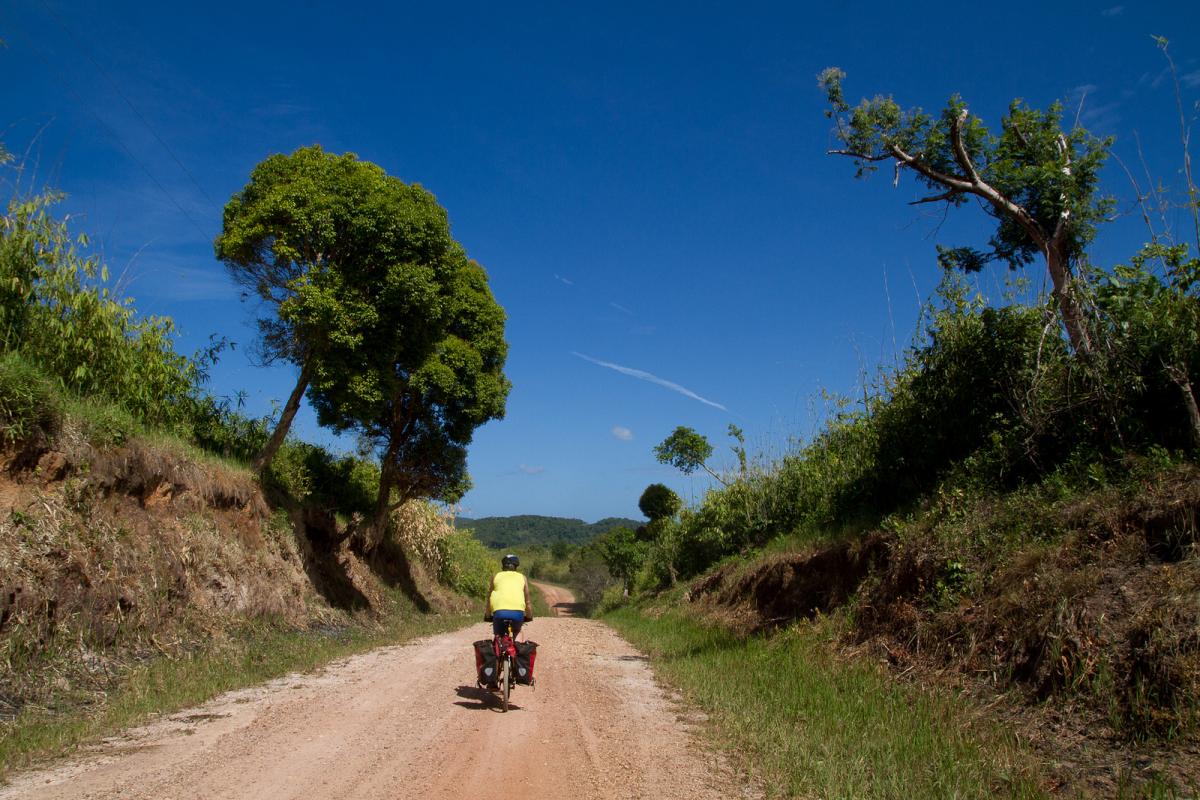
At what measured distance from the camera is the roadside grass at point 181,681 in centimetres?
581

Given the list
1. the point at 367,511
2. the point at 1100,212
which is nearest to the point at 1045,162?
the point at 1100,212

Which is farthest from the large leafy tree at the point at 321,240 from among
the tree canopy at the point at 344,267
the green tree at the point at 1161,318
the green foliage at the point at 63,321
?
the green tree at the point at 1161,318

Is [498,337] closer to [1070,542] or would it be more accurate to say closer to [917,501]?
[917,501]

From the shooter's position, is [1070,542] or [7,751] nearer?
[7,751]

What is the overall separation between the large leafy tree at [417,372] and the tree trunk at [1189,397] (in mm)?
12455

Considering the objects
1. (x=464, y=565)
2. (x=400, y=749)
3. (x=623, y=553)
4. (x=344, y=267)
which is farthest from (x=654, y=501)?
(x=400, y=749)

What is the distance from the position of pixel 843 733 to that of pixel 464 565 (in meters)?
31.4

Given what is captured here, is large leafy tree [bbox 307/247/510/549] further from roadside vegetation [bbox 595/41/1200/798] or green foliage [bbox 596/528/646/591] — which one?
green foliage [bbox 596/528/646/591]

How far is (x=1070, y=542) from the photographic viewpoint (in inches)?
265

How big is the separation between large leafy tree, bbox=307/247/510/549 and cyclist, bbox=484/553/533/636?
7460mm

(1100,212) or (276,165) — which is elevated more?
(276,165)

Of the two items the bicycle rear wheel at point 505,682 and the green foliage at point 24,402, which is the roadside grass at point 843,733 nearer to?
the bicycle rear wheel at point 505,682

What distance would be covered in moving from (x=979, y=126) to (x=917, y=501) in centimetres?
556

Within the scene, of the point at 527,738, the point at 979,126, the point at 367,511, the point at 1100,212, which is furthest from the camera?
the point at 367,511
